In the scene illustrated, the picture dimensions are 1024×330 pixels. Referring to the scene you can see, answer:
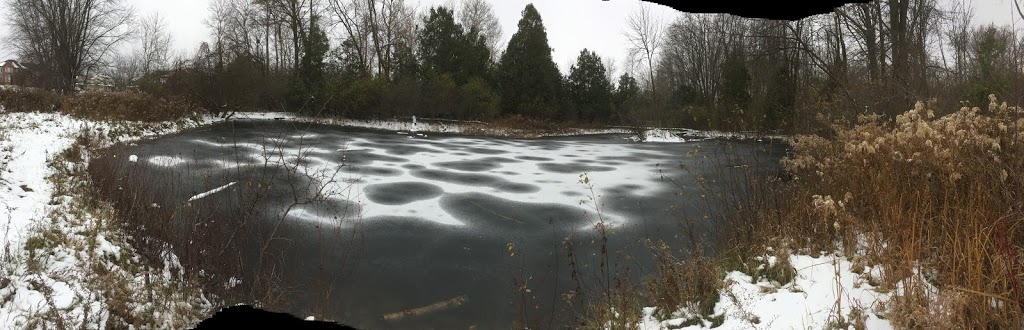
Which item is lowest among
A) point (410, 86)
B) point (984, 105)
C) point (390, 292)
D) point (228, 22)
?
point (390, 292)

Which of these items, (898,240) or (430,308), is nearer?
(898,240)

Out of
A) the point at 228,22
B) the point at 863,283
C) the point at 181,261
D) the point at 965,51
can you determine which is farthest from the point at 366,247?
the point at 228,22

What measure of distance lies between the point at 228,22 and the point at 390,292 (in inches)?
1805

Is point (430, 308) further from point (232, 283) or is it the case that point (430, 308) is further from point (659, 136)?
point (659, 136)

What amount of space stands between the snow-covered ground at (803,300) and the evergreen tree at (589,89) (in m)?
26.4

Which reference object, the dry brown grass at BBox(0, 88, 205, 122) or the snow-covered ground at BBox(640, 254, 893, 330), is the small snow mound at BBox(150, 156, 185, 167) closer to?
the dry brown grass at BBox(0, 88, 205, 122)

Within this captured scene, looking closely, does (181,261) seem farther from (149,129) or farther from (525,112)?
(525,112)

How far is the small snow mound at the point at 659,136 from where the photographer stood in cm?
2520

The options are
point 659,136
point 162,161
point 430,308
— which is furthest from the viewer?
point 659,136

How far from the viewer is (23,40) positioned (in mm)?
31984

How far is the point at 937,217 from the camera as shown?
10.6 ft

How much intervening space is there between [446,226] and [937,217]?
208 inches

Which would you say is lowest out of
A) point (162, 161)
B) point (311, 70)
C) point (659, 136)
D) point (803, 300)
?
point (803, 300)

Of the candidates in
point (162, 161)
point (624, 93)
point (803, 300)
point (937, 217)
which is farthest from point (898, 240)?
point (624, 93)
